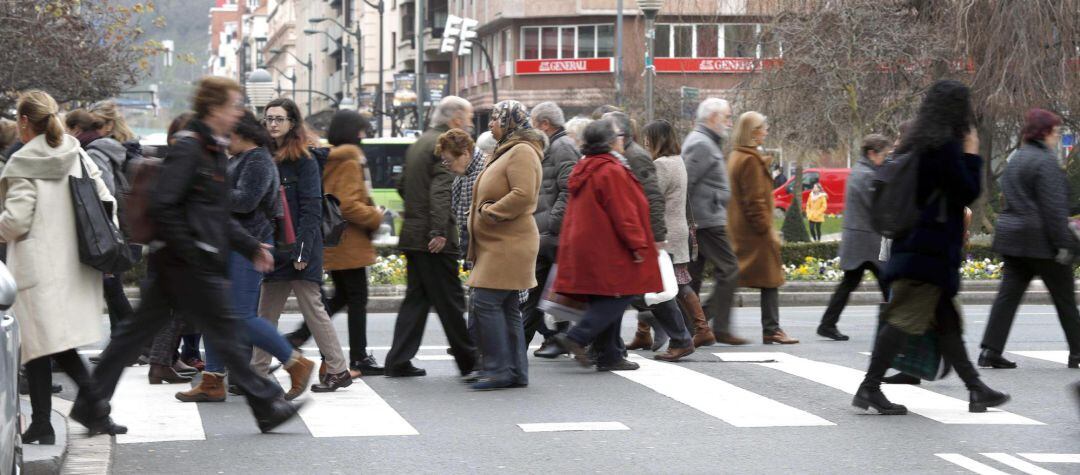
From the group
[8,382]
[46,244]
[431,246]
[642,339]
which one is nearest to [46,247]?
[46,244]

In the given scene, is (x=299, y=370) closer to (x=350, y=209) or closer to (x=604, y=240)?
(x=350, y=209)

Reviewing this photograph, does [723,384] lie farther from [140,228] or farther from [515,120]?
[140,228]

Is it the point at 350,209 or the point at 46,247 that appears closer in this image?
the point at 46,247

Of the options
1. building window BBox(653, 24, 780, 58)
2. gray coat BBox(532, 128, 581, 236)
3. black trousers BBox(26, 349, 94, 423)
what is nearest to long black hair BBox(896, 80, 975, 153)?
gray coat BBox(532, 128, 581, 236)

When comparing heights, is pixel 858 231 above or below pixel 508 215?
below

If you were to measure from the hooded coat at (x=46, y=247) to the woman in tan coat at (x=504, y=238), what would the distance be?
2633 mm

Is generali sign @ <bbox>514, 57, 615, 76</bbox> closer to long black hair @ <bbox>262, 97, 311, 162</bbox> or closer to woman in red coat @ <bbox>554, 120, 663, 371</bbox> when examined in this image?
woman in red coat @ <bbox>554, 120, 663, 371</bbox>

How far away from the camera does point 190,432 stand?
26.8 feet

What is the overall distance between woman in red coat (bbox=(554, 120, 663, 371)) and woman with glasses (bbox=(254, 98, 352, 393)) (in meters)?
1.61

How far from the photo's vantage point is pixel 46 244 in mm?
7797

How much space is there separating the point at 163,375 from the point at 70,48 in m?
20.1

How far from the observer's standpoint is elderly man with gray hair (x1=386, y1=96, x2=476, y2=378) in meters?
10.2

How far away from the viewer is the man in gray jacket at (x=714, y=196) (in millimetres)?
12219

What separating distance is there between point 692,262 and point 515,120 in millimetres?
3042
